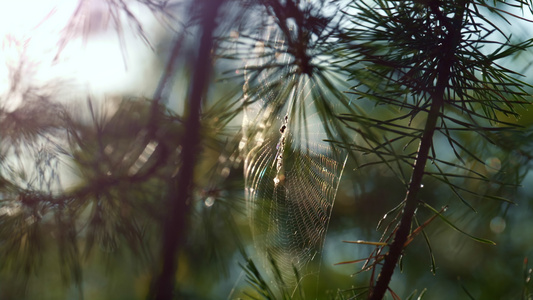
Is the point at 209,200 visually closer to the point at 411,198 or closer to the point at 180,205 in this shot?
the point at 180,205

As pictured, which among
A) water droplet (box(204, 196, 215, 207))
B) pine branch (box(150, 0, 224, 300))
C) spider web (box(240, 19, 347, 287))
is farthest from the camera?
water droplet (box(204, 196, 215, 207))

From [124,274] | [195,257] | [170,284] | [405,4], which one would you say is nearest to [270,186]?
[170,284]

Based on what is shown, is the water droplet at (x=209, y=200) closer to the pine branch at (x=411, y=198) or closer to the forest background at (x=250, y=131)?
the forest background at (x=250, y=131)

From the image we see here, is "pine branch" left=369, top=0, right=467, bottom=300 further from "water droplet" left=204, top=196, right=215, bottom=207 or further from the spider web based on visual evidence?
"water droplet" left=204, top=196, right=215, bottom=207

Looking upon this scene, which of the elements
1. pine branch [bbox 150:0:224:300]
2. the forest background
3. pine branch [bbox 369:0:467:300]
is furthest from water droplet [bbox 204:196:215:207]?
pine branch [bbox 369:0:467:300]

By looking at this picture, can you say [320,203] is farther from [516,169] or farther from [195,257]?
[195,257]

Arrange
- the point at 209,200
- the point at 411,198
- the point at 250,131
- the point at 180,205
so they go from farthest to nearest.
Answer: the point at 209,200 < the point at 180,205 < the point at 250,131 < the point at 411,198

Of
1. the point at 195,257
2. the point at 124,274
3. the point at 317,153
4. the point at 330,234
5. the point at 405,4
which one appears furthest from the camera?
the point at 124,274

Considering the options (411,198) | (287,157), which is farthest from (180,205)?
(411,198)
